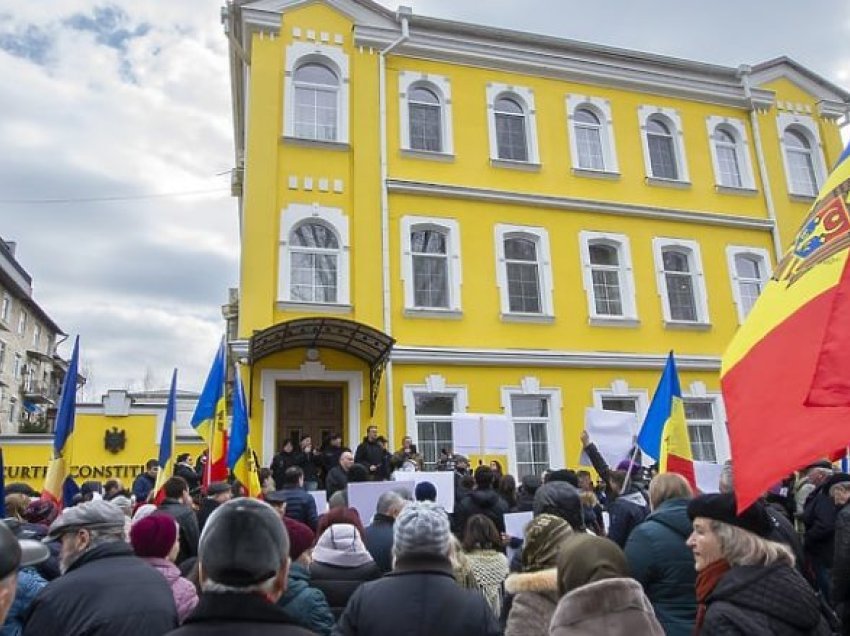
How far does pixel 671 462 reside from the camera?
22.2 feet

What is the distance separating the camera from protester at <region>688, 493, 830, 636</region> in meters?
2.64

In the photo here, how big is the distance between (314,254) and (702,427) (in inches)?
405

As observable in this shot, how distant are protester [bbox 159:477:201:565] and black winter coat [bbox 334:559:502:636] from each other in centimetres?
267

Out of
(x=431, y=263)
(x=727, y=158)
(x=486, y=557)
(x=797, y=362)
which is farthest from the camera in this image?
(x=727, y=158)

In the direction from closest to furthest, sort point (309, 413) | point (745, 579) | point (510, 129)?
point (745, 579) < point (309, 413) < point (510, 129)

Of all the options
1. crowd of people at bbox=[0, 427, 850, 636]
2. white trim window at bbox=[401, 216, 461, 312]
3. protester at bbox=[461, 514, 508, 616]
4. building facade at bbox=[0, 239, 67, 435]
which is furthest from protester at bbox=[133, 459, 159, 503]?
building facade at bbox=[0, 239, 67, 435]

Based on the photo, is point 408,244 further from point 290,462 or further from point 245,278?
point 290,462

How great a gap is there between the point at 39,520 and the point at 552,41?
54.1 ft

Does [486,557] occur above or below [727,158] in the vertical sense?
below

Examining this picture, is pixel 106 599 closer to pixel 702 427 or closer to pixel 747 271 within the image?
pixel 702 427

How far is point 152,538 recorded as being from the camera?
3.74 m

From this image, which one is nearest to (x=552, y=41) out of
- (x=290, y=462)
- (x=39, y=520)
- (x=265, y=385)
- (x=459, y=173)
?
(x=459, y=173)

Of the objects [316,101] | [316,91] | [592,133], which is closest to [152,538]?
[316,101]

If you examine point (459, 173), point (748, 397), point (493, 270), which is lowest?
point (748, 397)
